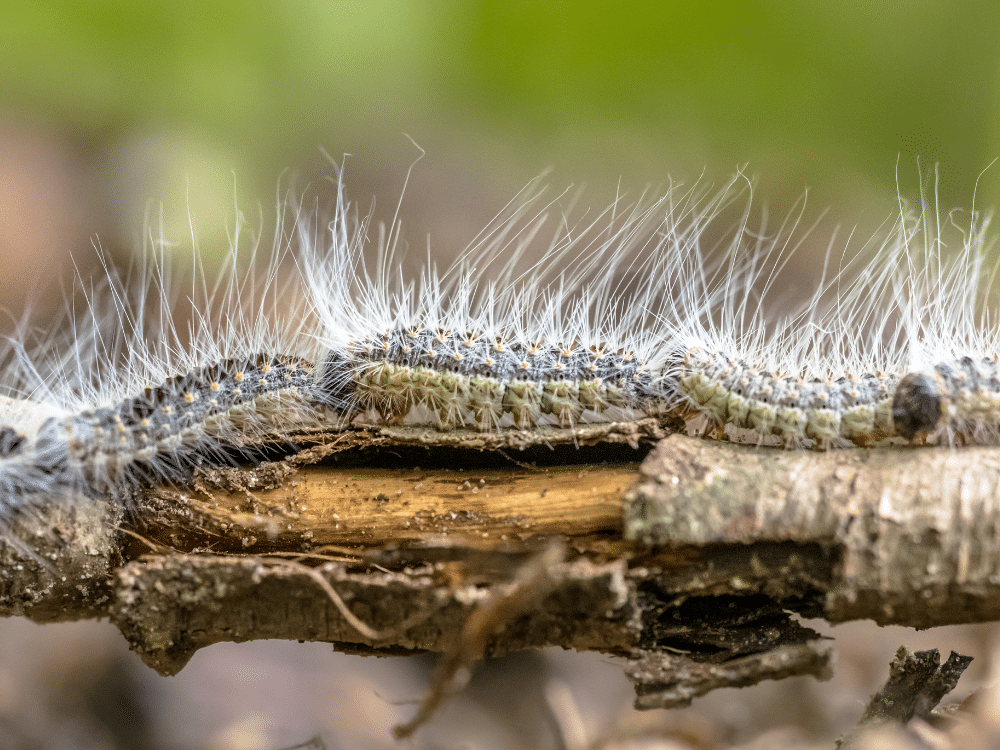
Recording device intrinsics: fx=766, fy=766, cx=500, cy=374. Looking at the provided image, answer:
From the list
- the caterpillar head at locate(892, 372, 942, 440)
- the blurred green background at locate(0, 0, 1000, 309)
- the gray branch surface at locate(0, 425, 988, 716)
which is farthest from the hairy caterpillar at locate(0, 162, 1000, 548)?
the blurred green background at locate(0, 0, 1000, 309)

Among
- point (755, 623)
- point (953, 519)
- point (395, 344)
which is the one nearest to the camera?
point (953, 519)

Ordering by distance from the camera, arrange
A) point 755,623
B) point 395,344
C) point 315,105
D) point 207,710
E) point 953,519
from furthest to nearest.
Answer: point 315,105 < point 207,710 < point 395,344 < point 755,623 < point 953,519

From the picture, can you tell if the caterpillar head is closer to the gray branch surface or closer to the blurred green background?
the gray branch surface

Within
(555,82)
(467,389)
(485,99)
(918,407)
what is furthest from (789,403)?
(485,99)

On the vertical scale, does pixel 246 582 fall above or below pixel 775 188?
below

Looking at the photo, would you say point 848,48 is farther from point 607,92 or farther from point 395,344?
point 395,344

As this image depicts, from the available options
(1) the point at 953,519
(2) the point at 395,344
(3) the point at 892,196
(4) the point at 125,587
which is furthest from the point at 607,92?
(4) the point at 125,587
